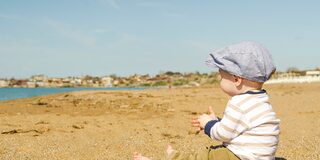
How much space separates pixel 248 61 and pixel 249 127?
1.64 ft

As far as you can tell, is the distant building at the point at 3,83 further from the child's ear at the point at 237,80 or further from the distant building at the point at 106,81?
the child's ear at the point at 237,80

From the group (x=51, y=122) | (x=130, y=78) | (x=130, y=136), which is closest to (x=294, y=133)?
(x=130, y=136)

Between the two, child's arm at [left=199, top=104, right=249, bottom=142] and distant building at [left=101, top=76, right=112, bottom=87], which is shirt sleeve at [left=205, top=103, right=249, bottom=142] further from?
distant building at [left=101, top=76, right=112, bottom=87]

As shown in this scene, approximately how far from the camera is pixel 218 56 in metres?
3.65

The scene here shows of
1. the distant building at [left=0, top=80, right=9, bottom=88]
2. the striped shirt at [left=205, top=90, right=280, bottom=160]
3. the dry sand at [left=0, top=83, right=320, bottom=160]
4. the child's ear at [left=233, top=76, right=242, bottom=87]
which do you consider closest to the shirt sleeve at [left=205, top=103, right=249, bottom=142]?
the striped shirt at [left=205, top=90, right=280, bottom=160]

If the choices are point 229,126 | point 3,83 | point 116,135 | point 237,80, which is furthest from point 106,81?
point 229,126

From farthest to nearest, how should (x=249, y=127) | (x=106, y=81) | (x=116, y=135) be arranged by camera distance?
1. (x=106, y=81)
2. (x=116, y=135)
3. (x=249, y=127)

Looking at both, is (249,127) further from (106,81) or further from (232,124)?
(106,81)

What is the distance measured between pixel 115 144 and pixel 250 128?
3857mm

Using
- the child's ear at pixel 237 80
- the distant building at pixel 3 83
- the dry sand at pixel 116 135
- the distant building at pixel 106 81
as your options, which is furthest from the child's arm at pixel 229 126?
the distant building at pixel 3 83

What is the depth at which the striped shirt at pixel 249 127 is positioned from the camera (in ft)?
11.5

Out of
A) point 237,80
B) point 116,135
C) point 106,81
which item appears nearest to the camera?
point 237,80

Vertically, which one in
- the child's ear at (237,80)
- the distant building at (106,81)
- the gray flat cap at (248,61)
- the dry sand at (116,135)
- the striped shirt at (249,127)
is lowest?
the distant building at (106,81)

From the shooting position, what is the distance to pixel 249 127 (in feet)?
11.4
